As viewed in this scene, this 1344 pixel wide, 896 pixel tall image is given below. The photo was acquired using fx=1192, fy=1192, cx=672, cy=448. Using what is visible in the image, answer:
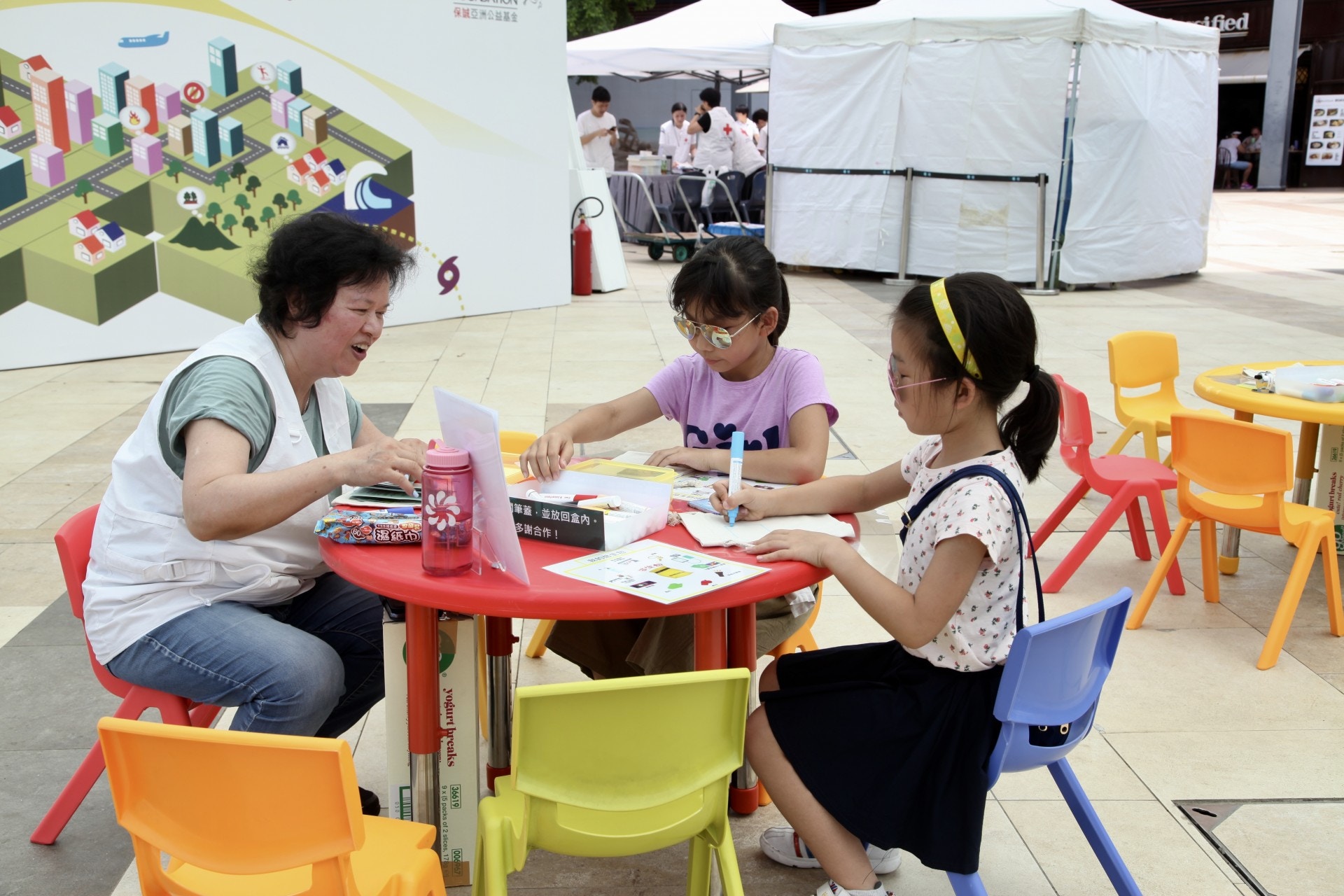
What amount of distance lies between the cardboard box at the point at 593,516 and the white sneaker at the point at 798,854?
0.74m

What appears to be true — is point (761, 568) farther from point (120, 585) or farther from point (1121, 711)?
point (1121, 711)

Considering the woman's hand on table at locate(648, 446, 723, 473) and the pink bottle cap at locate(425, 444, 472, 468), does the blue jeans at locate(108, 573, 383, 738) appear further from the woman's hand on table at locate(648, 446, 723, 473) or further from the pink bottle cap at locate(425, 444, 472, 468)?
the woman's hand on table at locate(648, 446, 723, 473)

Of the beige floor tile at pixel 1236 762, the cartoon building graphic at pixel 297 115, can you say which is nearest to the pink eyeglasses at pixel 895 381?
the beige floor tile at pixel 1236 762

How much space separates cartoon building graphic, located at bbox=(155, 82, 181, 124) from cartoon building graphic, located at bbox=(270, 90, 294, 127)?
660 mm

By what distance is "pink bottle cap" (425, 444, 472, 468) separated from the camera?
1.97 m

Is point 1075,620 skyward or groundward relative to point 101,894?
skyward

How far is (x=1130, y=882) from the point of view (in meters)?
2.22

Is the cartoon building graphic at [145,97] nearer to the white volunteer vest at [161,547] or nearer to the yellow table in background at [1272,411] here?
the white volunteer vest at [161,547]

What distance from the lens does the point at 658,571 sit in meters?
2.05

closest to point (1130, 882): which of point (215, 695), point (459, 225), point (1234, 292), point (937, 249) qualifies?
point (215, 695)

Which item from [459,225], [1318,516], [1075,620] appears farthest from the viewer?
[459,225]

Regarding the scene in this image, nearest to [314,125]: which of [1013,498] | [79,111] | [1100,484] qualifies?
[79,111]

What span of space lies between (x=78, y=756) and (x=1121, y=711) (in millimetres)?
2694

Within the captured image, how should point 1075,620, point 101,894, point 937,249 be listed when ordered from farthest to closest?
point 937,249, point 101,894, point 1075,620
